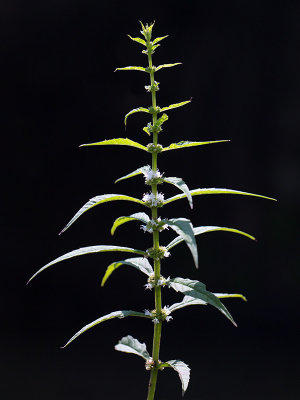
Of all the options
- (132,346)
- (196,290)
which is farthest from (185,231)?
(132,346)

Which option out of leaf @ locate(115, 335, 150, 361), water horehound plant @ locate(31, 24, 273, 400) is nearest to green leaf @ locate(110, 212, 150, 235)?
water horehound plant @ locate(31, 24, 273, 400)

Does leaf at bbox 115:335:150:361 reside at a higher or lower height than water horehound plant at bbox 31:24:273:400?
lower

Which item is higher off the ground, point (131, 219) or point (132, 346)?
point (131, 219)

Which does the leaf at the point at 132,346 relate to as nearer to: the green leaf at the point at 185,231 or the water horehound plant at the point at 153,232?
the water horehound plant at the point at 153,232

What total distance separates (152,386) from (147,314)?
0.37 feet

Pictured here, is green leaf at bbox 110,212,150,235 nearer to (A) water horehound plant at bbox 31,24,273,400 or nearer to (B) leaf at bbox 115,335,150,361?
(A) water horehound plant at bbox 31,24,273,400

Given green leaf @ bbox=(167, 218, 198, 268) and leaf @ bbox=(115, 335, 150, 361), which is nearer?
green leaf @ bbox=(167, 218, 198, 268)

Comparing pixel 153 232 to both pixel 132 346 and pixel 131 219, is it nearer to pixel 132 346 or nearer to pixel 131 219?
pixel 131 219

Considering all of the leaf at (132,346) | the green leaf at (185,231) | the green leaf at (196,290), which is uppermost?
the green leaf at (185,231)

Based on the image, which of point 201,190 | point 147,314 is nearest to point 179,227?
point 201,190

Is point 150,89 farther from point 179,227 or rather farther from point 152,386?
point 152,386

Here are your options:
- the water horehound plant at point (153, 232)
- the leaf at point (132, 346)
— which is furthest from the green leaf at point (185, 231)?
the leaf at point (132, 346)

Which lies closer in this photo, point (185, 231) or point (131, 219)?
point (185, 231)

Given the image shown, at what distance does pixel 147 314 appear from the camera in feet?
2.44
